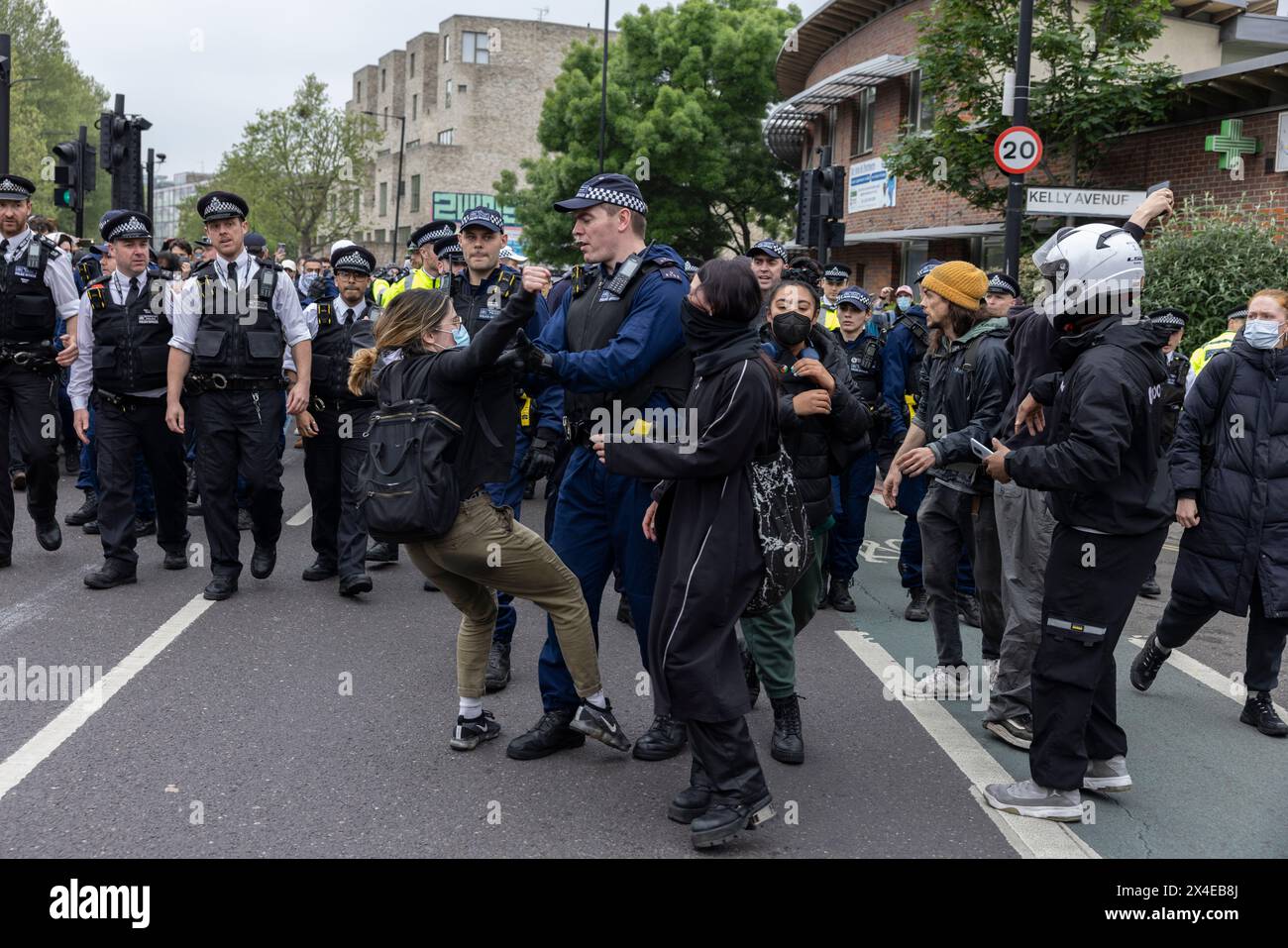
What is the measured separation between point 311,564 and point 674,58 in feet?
113

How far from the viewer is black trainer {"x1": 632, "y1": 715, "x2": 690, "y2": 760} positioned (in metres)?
4.75

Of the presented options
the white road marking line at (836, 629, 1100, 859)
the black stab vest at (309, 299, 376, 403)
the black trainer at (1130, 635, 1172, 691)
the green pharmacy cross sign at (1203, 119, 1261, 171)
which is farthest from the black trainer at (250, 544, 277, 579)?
the green pharmacy cross sign at (1203, 119, 1261, 171)

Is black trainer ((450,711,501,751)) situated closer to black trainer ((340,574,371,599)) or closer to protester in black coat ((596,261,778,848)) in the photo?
protester in black coat ((596,261,778,848))

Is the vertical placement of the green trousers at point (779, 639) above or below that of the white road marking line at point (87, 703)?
above

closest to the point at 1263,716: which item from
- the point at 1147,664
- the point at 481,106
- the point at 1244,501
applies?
the point at 1147,664

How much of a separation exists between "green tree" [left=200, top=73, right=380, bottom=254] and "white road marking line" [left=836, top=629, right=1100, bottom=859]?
52.8 m

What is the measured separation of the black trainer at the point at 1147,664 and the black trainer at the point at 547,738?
9.25 ft

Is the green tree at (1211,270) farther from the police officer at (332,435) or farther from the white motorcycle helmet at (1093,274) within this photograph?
the white motorcycle helmet at (1093,274)

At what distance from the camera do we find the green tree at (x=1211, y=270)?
38.2 feet

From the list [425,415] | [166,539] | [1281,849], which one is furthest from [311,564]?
[1281,849]

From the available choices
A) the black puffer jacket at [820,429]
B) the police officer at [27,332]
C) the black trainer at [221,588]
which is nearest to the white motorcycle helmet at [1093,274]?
the black puffer jacket at [820,429]

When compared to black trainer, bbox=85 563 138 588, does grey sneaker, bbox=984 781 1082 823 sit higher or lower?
lower
